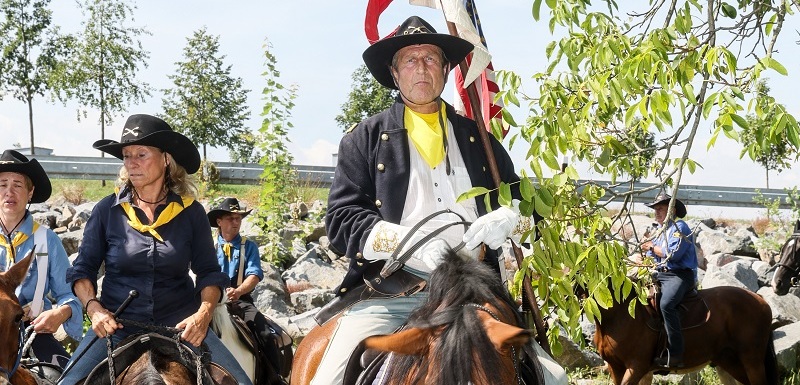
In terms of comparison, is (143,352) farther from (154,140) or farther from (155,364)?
(154,140)

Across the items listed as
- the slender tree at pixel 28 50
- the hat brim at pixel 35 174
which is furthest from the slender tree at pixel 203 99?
the hat brim at pixel 35 174

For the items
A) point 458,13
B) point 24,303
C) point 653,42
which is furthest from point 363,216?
point 24,303

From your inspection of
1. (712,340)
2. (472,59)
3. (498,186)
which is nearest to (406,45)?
(472,59)

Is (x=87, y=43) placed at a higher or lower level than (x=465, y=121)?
higher

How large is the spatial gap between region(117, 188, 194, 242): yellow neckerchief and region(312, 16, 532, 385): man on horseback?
103 centimetres

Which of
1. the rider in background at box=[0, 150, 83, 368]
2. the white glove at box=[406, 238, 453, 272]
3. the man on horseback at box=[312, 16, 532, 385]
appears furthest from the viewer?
the rider in background at box=[0, 150, 83, 368]

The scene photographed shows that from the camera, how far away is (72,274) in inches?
191

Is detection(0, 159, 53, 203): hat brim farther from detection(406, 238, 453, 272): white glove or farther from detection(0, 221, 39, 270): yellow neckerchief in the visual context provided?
detection(406, 238, 453, 272): white glove

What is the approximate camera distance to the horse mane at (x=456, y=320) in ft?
10.2

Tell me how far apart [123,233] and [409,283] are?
1.71 m

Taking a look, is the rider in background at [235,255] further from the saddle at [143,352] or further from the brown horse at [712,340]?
the saddle at [143,352]

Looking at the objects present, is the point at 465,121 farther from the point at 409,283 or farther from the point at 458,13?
the point at 409,283

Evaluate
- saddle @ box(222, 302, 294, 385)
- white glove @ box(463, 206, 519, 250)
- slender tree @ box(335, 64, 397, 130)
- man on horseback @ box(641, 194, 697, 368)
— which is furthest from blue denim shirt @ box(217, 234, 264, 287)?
slender tree @ box(335, 64, 397, 130)

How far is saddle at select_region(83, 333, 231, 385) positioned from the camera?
14.6 ft
